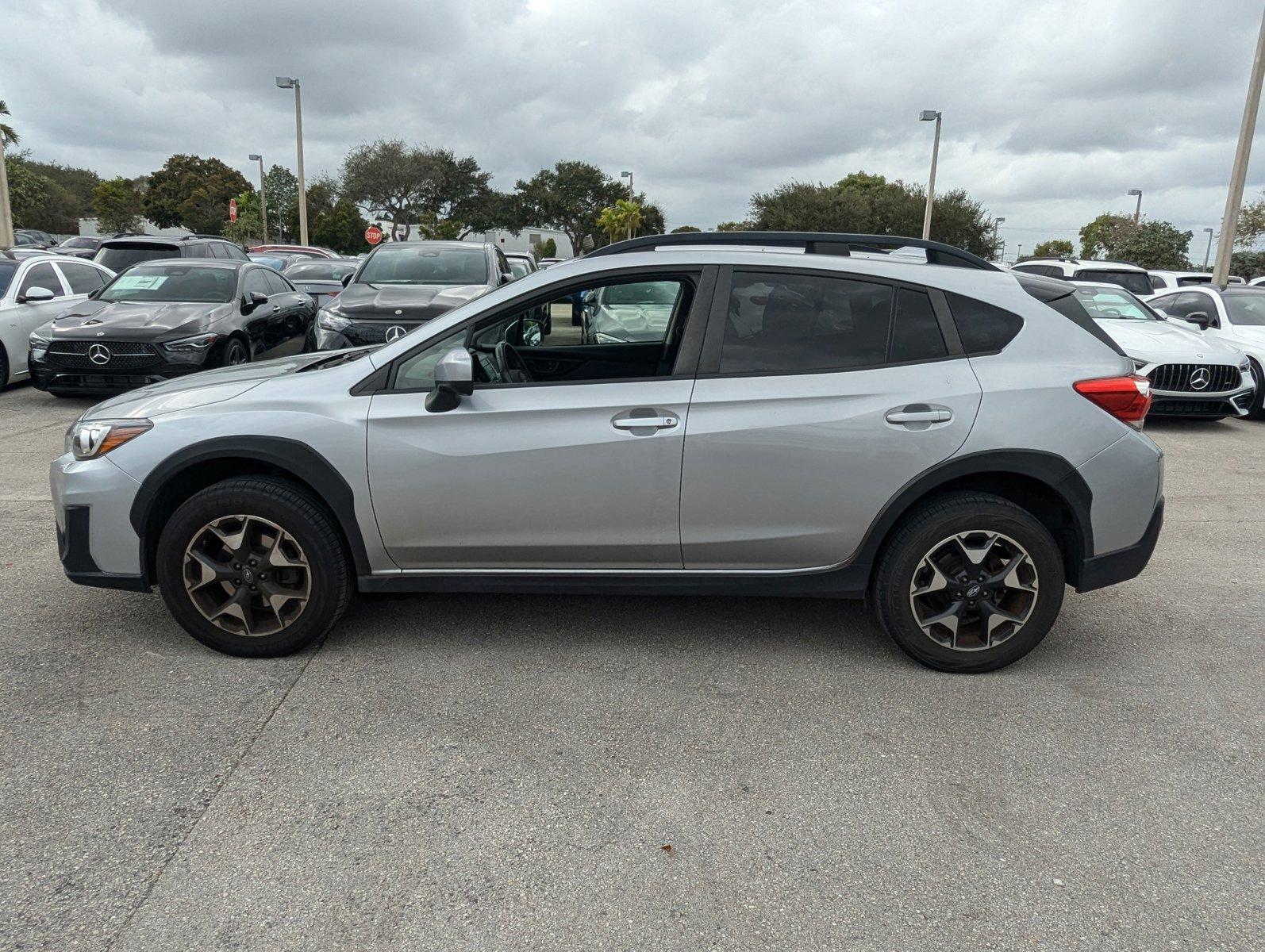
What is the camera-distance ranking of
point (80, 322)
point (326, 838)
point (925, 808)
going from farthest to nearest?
1. point (80, 322)
2. point (925, 808)
3. point (326, 838)

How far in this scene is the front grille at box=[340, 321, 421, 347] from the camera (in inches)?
368

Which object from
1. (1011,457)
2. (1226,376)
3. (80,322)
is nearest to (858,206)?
(1226,376)

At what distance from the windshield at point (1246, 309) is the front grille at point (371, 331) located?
9.86m

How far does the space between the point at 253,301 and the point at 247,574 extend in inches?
315

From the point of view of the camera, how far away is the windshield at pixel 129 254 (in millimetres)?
16047

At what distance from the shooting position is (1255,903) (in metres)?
2.47

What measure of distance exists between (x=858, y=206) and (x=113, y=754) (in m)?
49.7

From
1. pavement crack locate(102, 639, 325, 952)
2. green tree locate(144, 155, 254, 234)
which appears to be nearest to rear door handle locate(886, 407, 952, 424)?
pavement crack locate(102, 639, 325, 952)

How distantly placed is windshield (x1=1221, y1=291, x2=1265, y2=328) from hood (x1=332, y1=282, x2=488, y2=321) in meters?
9.16

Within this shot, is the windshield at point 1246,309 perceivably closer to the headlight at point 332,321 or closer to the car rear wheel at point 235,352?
the headlight at point 332,321

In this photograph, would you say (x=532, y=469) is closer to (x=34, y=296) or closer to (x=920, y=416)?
(x=920, y=416)

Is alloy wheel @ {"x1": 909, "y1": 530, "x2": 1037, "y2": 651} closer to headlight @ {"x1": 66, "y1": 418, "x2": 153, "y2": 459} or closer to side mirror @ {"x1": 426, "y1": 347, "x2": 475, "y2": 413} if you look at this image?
side mirror @ {"x1": 426, "y1": 347, "x2": 475, "y2": 413}

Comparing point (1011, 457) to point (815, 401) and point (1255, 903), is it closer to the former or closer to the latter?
point (815, 401)

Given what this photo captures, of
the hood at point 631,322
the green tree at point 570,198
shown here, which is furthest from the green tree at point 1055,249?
the hood at point 631,322
